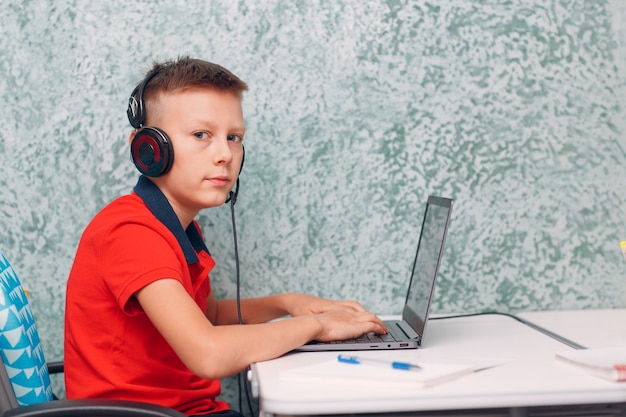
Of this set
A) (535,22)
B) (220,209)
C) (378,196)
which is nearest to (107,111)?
(220,209)

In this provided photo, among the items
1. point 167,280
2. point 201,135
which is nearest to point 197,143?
point 201,135

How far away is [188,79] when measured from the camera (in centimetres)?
135

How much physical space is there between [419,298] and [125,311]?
0.58 m

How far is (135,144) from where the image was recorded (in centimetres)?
130

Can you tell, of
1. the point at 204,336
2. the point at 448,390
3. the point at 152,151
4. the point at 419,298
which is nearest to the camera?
the point at 448,390

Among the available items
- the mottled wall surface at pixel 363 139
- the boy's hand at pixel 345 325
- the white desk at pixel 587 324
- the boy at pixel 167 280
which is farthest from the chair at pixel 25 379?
the white desk at pixel 587 324

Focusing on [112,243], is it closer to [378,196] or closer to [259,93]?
[259,93]

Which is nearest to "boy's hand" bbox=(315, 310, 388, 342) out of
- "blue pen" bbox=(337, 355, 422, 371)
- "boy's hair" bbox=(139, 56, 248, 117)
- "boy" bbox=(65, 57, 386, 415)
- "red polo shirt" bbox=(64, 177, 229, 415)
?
"boy" bbox=(65, 57, 386, 415)

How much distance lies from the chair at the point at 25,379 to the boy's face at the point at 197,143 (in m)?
0.34

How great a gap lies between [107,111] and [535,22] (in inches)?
42.2

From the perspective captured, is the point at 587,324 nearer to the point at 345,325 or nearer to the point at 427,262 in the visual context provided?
the point at 427,262

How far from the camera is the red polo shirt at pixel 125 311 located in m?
1.19

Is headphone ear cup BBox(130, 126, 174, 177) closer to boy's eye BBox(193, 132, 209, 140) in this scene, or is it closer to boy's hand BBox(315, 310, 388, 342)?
boy's eye BBox(193, 132, 209, 140)

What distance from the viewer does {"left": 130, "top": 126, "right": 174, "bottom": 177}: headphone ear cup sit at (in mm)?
1283
